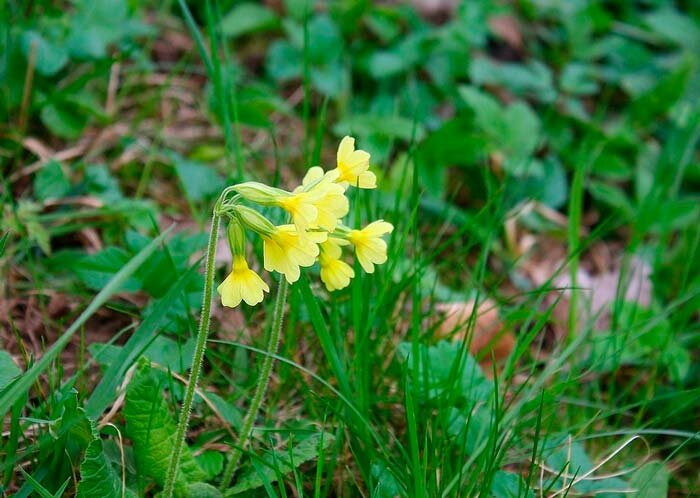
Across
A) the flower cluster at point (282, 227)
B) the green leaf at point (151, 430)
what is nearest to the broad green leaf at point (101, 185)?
the green leaf at point (151, 430)

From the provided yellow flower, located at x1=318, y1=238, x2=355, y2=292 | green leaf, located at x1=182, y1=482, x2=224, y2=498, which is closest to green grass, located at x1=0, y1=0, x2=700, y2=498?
green leaf, located at x1=182, y1=482, x2=224, y2=498

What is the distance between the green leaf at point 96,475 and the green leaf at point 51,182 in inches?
42.1

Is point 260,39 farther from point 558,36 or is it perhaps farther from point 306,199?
point 306,199

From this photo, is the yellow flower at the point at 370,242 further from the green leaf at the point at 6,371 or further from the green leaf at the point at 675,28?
the green leaf at the point at 675,28

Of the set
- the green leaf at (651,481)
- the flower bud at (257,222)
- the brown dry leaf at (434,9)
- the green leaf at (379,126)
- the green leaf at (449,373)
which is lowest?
the green leaf at (651,481)

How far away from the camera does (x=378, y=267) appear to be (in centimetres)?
196

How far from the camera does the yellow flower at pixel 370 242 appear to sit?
56.9 inches

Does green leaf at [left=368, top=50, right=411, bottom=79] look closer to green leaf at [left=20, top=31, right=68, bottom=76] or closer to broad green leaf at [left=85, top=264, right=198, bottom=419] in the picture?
green leaf at [left=20, top=31, right=68, bottom=76]

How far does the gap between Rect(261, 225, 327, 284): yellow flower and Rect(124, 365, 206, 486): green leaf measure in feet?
1.20

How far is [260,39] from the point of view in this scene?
330 centimetres

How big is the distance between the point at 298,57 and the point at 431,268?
121cm

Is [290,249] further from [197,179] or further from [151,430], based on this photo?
[197,179]

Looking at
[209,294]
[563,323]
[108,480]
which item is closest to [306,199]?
[209,294]

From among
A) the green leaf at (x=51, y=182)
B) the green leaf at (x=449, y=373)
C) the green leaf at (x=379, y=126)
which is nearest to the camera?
the green leaf at (x=449, y=373)
